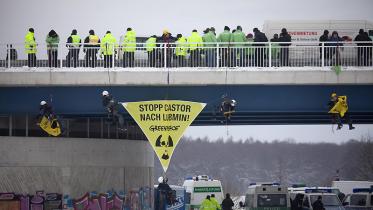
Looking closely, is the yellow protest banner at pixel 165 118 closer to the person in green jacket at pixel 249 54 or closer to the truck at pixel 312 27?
the person in green jacket at pixel 249 54

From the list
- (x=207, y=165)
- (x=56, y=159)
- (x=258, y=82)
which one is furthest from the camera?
(x=207, y=165)

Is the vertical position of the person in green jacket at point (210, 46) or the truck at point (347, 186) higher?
the person in green jacket at point (210, 46)

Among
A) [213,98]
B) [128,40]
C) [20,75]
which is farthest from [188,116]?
[20,75]

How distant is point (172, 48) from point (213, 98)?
262 centimetres

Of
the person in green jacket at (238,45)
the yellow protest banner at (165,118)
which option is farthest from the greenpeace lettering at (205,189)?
the person in green jacket at (238,45)

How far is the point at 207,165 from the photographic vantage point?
171m

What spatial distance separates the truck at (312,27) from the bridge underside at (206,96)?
181 inches

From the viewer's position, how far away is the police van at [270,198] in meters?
41.9

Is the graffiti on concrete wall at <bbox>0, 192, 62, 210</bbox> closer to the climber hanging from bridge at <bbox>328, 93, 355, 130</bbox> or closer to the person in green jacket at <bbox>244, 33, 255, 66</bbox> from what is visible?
the person in green jacket at <bbox>244, 33, 255, 66</bbox>

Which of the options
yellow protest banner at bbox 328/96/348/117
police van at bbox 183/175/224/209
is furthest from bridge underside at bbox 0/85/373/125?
police van at bbox 183/175/224/209

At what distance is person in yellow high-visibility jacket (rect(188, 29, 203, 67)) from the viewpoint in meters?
39.4

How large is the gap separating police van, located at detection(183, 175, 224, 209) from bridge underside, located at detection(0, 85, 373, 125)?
9745mm

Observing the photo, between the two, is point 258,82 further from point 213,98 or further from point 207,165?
point 207,165

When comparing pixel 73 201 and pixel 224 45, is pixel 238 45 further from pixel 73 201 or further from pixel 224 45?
pixel 73 201
